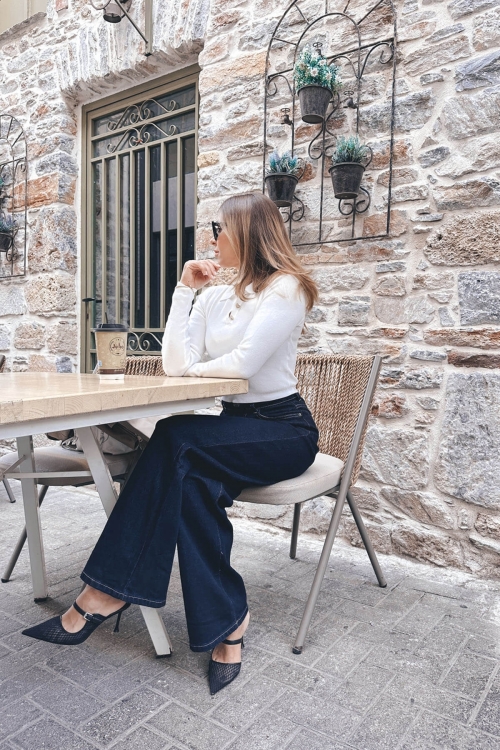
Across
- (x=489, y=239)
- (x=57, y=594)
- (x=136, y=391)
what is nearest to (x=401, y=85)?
(x=489, y=239)

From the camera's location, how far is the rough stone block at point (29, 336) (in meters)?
4.28

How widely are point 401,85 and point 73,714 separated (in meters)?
2.77

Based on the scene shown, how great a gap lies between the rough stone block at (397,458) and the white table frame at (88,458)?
1261 millimetres

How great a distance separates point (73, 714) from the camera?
148 centimetres

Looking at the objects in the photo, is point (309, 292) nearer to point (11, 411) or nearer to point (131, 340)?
→ point (11, 411)

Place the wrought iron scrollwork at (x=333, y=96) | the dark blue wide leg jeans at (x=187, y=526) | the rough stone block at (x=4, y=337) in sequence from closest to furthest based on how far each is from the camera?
1. the dark blue wide leg jeans at (x=187, y=526)
2. the wrought iron scrollwork at (x=333, y=96)
3. the rough stone block at (x=4, y=337)

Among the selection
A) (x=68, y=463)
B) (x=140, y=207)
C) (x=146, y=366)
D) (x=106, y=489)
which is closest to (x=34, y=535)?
(x=68, y=463)

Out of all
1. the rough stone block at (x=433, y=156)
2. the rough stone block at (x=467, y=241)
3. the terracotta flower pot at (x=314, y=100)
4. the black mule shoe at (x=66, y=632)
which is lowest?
the black mule shoe at (x=66, y=632)

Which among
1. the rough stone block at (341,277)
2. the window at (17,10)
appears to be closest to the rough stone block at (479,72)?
the rough stone block at (341,277)

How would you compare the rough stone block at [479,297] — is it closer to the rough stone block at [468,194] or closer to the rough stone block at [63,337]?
the rough stone block at [468,194]

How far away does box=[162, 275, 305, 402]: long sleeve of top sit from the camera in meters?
1.79

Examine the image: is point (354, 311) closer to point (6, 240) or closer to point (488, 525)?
point (488, 525)

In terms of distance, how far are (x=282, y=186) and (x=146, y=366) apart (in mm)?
1183

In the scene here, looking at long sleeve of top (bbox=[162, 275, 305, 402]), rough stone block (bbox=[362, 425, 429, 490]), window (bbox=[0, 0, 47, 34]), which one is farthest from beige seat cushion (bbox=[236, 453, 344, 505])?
window (bbox=[0, 0, 47, 34])
